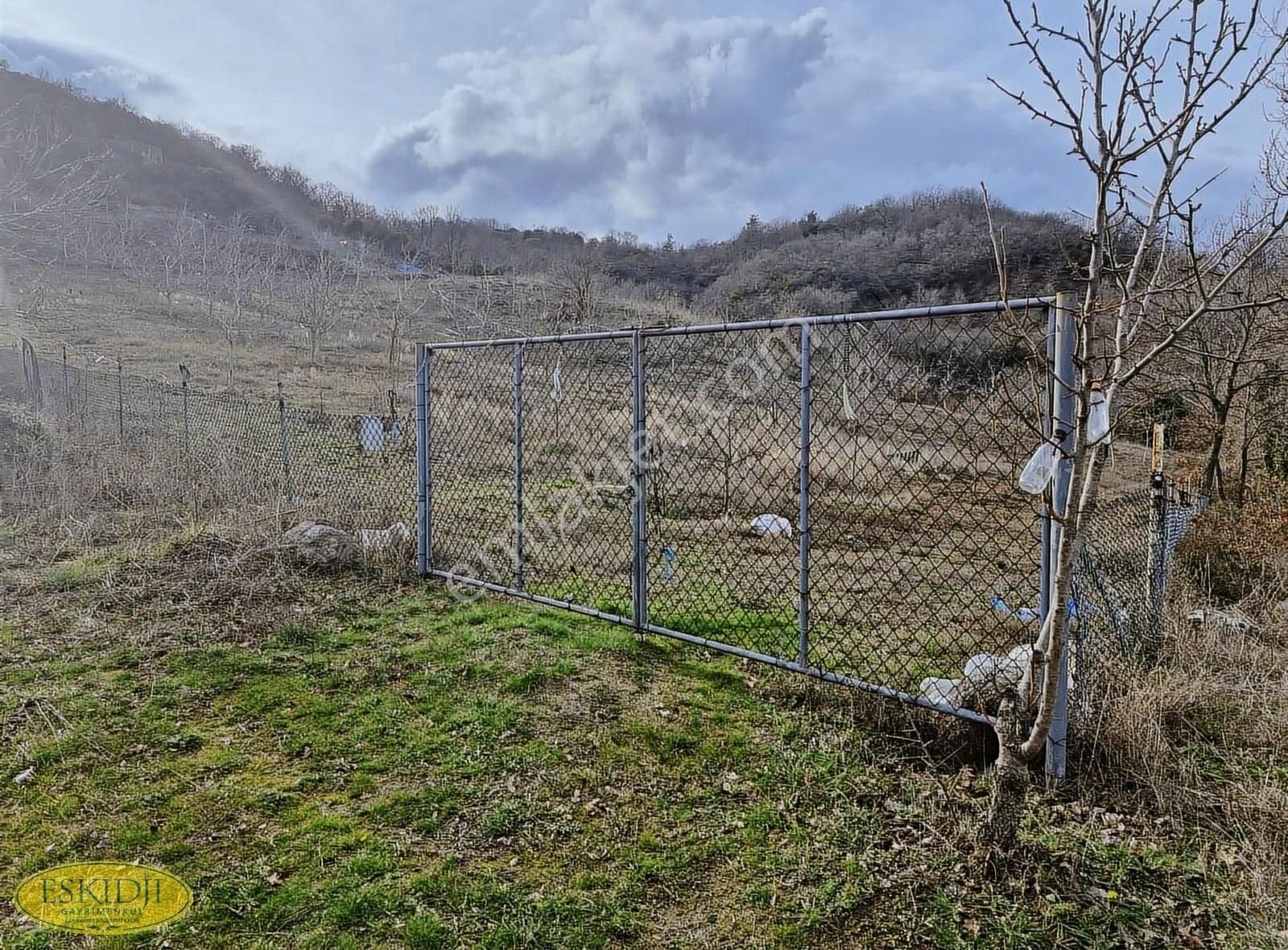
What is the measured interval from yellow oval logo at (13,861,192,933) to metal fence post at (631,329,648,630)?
2.10 metres

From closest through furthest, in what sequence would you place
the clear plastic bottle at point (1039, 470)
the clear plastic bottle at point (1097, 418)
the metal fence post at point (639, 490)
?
the clear plastic bottle at point (1097, 418) < the clear plastic bottle at point (1039, 470) < the metal fence post at point (639, 490)

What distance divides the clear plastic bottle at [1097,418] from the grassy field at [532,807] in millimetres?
1137

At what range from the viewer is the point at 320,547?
457 cm

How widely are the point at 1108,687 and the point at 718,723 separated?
55.6 inches

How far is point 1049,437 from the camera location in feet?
6.91

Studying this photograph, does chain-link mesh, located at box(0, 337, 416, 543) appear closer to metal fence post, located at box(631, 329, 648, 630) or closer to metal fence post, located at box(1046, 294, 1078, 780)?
metal fence post, located at box(631, 329, 648, 630)

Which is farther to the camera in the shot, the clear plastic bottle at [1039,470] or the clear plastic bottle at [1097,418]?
the clear plastic bottle at [1039,470]

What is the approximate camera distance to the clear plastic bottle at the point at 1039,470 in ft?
6.87

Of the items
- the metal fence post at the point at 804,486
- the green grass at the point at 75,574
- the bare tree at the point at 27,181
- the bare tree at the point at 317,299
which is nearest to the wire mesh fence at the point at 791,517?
the metal fence post at the point at 804,486

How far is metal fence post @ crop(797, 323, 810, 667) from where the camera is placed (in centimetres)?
264

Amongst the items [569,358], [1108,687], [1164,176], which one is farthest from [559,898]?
[569,358]

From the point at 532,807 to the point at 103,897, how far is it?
1.11 metres

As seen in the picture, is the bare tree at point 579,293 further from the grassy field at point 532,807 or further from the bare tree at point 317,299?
the grassy field at point 532,807

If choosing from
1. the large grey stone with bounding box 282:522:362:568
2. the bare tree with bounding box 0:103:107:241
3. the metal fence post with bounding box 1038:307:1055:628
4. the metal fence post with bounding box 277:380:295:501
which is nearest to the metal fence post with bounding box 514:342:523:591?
the large grey stone with bounding box 282:522:362:568
